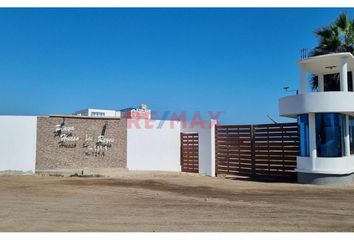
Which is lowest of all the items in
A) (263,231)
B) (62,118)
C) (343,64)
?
(263,231)

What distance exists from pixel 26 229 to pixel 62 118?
12.4 metres

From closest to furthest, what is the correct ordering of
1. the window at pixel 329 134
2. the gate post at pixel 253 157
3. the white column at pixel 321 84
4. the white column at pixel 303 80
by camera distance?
the window at pixel 329 134 < the white column at pixel 303 80 < the gate post at pixel 253 157 < the white column at pixel 321 84

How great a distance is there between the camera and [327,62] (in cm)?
1523

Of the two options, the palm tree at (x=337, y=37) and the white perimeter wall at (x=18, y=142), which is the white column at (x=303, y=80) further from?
Result: the white perimeter wall at (x=18, y=142)

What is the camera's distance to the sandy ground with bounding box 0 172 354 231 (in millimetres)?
7234

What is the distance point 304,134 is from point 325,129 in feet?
2.97

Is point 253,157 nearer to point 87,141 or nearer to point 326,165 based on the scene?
point 326,165

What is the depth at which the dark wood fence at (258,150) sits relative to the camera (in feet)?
52.2

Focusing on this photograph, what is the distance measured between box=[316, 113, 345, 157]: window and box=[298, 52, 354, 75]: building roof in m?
2.38

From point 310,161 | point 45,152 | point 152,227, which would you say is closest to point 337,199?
point 310,161

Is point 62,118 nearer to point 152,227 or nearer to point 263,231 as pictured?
point 152,227

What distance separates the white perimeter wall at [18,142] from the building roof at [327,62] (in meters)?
13.5

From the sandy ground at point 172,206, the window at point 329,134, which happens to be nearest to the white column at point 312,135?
the window at point 329,134

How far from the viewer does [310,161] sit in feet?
47.5
